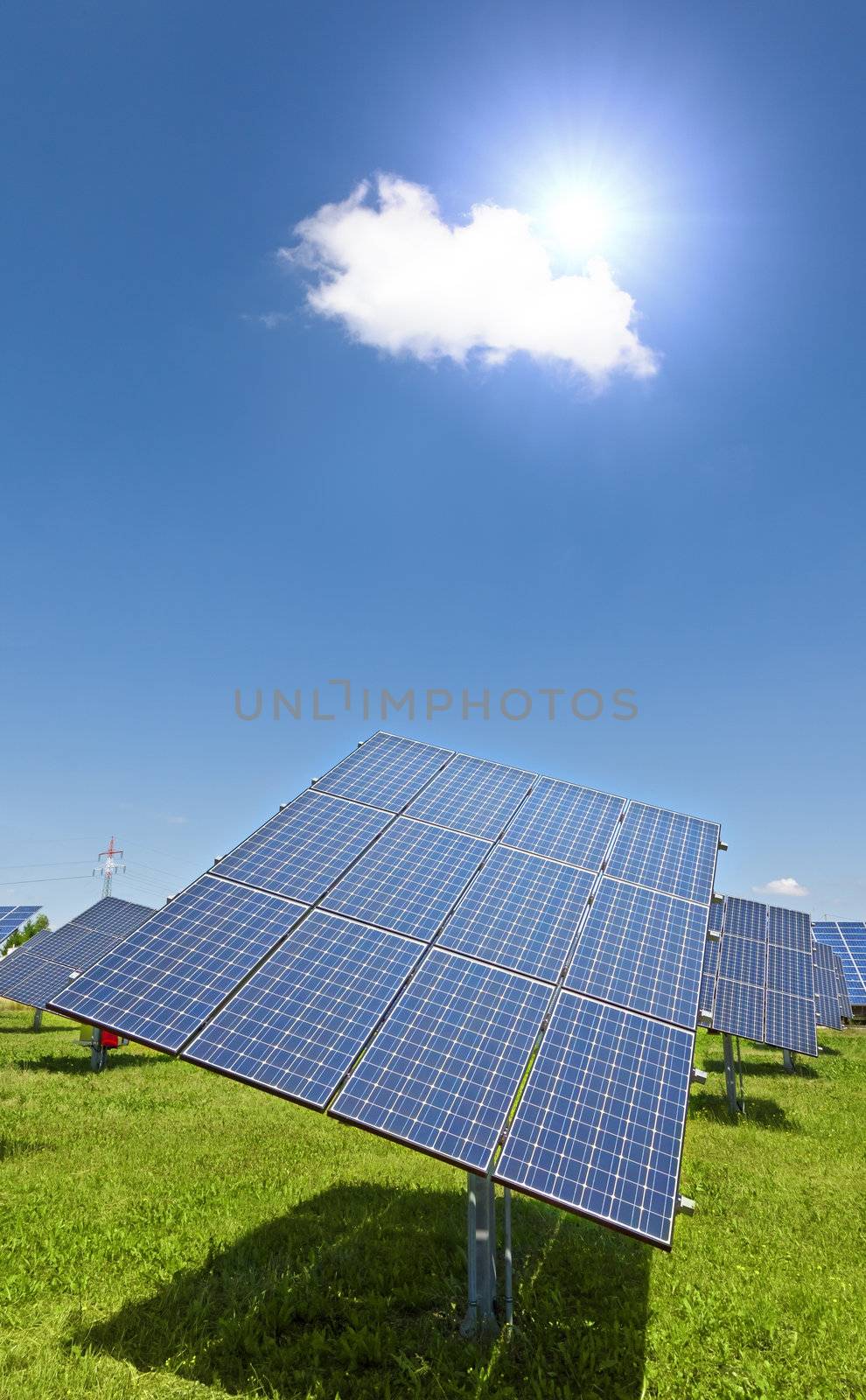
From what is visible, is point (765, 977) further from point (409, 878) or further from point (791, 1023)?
point (409, 878)

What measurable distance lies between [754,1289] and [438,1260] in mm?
4605

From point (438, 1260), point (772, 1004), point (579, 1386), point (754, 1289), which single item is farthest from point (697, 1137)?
point (579, 1386)

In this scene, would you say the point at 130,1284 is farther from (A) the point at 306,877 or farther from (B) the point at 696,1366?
(B) the point at 696,1366

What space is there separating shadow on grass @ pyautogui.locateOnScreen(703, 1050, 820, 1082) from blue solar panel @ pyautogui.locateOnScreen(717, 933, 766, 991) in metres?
6.82

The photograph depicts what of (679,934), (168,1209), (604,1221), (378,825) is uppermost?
(378,825)

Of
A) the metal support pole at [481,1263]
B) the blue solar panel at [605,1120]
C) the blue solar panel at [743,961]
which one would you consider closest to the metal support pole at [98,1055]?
A: the metal support pole at [481,1263]

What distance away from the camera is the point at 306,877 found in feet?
37.0

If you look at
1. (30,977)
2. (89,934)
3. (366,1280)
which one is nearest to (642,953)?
(366,1280)

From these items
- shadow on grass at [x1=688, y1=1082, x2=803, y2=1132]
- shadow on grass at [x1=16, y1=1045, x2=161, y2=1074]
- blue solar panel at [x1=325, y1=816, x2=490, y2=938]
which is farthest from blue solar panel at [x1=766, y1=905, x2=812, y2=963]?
shadow on grass at [x1=16, y1=1045, x2=161, y2=1074]

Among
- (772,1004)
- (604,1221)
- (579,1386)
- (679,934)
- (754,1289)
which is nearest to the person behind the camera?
(604,1221)

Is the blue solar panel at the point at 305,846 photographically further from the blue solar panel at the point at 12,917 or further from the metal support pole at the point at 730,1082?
the blue solar panel at the point at 12,917

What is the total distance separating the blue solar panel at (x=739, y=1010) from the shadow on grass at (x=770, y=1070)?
792cm

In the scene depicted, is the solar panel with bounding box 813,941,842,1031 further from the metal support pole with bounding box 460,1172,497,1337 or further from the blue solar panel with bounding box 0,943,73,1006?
the blue solar panel with bounding box 0,943,73,1006

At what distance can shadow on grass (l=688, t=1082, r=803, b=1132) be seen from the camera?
21391 mm
